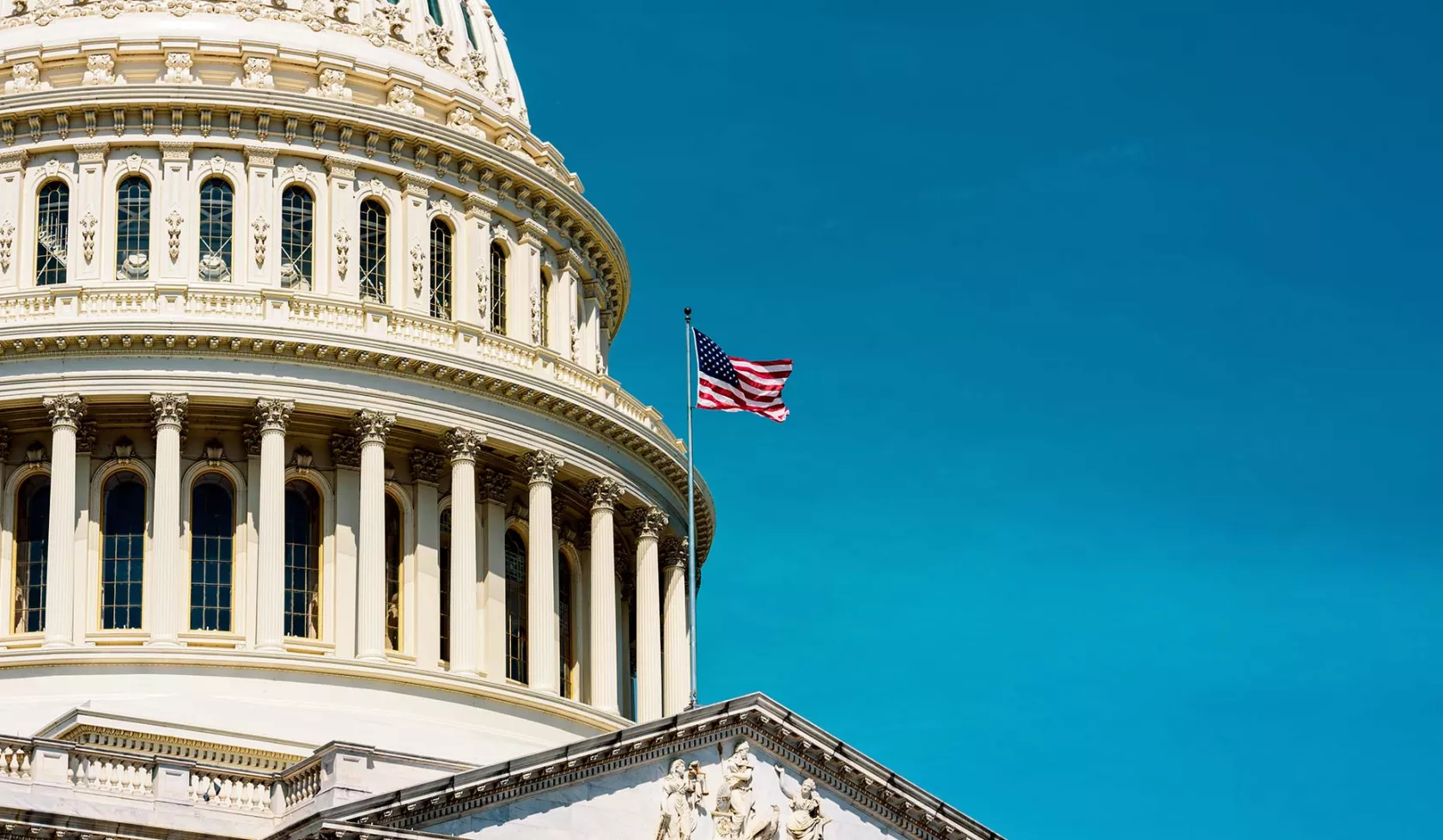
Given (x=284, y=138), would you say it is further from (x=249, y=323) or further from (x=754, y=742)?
(x=754, y=742)

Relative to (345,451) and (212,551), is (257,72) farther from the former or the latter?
(212,551)

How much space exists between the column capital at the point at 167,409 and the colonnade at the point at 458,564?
3cm

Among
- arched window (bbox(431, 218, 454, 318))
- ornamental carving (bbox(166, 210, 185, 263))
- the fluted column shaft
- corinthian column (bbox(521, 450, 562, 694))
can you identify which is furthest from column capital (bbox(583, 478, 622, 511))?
ornamental carving (bbox(166, 210, 185, 263))

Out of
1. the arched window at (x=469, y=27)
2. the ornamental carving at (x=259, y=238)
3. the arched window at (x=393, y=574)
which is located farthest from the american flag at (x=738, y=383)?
the arched window at (x=469, y=27)

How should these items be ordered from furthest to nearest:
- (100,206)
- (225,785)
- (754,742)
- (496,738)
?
1. (100,206)
2. (496,738)
3. (754,742)
4. (225,785)

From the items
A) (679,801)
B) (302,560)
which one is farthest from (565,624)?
(679,801)

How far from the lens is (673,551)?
2940 inches

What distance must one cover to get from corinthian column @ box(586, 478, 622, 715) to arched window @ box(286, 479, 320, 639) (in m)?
6.95

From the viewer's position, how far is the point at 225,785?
48.7m

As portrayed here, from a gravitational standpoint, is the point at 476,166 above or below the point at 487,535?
above

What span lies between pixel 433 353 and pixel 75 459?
837 centimetres

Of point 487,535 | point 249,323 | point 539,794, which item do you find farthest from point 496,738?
point 539,794

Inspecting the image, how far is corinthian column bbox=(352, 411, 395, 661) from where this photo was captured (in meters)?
65.1

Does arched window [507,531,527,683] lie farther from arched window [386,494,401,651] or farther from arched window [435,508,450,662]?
arched window [386,494,401,651]
